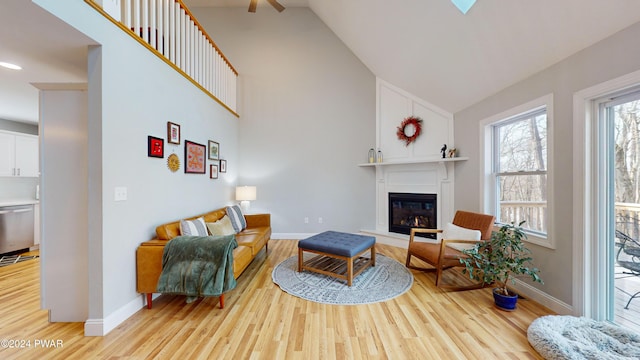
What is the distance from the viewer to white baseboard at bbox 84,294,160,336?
1725mm

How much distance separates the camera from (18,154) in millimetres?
3912

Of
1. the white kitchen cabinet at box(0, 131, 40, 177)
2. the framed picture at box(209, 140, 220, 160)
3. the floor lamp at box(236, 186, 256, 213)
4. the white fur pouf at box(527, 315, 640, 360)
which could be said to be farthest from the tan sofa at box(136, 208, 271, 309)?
the white kitchen cabinet at box(0, 131, 40, 177)

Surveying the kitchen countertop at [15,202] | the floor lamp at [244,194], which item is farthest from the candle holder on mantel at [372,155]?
the kitchen countertop at [15,202]

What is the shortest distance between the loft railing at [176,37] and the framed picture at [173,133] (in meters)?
0.67

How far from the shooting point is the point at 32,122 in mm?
4297

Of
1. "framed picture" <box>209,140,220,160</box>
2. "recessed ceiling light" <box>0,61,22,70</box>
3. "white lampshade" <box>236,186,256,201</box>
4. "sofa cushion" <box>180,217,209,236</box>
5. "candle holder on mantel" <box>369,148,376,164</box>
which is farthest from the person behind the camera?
"candle holder on mantel" <box>369,148,376,164</box>

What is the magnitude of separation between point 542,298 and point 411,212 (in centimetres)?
211

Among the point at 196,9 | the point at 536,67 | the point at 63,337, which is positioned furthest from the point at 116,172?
the point at 196,9

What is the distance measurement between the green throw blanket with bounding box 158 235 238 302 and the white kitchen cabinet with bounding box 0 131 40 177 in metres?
4.26

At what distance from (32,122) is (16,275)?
325 cm

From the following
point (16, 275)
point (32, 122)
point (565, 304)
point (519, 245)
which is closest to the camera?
point (565, 304)

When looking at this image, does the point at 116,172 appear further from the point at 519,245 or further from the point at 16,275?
the point at 519,245

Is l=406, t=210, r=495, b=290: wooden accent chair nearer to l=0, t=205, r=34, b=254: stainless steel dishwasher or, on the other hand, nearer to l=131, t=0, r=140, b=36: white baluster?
l=131, t=0, r=140, b=36: white baluster

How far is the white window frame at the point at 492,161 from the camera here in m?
2.14
